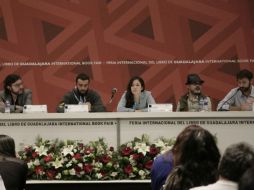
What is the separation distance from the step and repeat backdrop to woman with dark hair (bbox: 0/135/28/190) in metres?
4.29

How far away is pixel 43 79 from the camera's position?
811 centimetres

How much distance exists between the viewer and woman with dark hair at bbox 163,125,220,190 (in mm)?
2506

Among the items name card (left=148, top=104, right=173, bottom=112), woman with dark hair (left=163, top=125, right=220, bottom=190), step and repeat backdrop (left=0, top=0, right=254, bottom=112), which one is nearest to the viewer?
woman with dark hair (left=163, top=125, right=220, bottom=190)

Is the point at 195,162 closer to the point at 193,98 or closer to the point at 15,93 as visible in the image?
the point at 193,98

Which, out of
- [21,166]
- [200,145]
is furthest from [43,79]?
[200,145]

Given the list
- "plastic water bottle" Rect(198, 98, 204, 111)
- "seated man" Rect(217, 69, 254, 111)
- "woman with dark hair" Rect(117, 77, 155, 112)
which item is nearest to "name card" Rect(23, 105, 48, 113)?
"woman with dark hair" Rect(117, 77, 155, 112)

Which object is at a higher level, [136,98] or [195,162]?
[136,98]

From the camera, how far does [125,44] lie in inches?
316

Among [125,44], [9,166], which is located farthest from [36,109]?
[125,44]

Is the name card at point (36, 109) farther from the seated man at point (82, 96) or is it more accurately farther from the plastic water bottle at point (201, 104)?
the plastic water bottle at point (201, 104)

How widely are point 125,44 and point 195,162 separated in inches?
221

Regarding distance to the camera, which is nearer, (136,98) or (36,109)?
(36,109)

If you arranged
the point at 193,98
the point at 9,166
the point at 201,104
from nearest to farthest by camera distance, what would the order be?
the point at 9,166 → the point at 201,104 → the point at 193,98

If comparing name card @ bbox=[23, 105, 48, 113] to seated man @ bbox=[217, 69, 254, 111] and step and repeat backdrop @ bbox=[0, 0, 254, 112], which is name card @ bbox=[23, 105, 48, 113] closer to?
seated man @ bbox=[217, 69, 254, 111]
